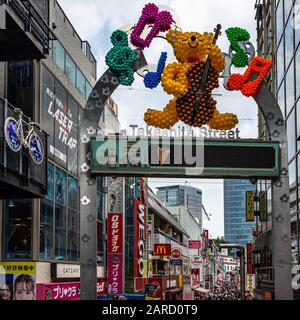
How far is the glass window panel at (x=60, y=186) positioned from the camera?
2861 centimetres

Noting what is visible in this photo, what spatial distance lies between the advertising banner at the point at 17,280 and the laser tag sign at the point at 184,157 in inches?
461

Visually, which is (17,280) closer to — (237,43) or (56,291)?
(56,291)

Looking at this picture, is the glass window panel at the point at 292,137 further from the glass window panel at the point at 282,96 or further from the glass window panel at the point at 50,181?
the glass window panel at the point at 50,181

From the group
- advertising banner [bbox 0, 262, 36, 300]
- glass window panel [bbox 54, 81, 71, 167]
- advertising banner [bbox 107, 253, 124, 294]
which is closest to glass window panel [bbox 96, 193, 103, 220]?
advertising banner [bbox 107, 253, 124, 294]

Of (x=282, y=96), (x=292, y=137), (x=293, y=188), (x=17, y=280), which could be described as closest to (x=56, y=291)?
(x=17, y=280)

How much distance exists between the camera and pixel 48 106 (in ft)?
90.0

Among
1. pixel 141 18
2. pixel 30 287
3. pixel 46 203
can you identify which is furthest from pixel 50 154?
pixel 141 18

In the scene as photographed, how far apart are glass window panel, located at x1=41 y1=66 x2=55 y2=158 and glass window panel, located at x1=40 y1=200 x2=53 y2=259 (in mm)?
2429

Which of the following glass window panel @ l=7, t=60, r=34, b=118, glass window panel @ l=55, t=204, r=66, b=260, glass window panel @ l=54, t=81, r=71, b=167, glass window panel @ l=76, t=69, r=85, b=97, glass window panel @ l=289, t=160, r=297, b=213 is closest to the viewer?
glass window panel @ l=289, t=160, r=297, b=213

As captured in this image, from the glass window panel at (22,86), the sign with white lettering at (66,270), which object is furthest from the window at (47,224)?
the glass window panel at (22,86)

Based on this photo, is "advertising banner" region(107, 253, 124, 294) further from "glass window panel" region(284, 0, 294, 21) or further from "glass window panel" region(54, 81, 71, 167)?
"glass window panel" region(284, 0, 294, 21)

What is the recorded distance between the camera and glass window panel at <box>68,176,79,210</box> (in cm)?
3123
